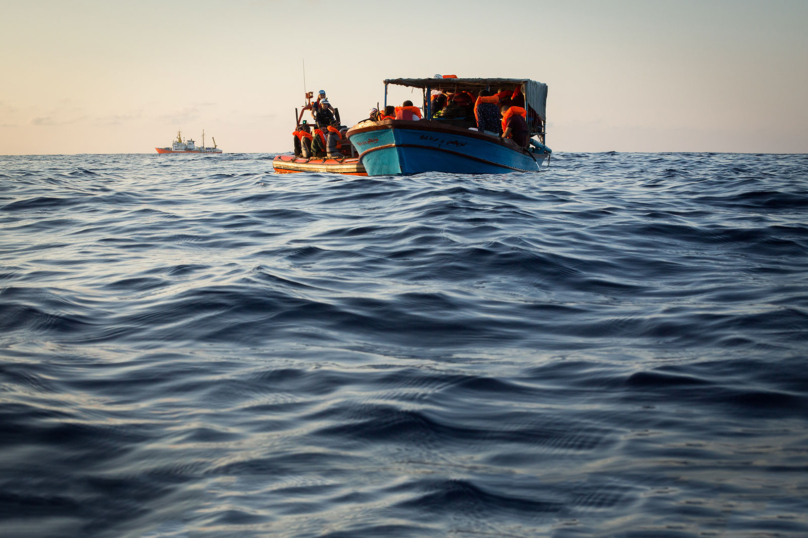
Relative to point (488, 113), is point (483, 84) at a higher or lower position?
higher

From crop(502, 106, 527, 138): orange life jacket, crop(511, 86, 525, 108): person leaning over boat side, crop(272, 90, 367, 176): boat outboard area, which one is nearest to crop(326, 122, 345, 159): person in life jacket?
crop(272, 90, 367, 176): boat outboard area

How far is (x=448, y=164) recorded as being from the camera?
15398 mm

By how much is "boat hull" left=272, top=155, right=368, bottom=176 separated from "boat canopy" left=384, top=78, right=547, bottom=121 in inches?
113

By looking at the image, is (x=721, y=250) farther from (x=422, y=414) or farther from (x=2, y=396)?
(x=2, y=396)

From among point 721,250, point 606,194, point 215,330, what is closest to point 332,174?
point 606,194

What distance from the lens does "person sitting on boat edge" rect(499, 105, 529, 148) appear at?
16.9m

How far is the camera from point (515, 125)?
16922mm

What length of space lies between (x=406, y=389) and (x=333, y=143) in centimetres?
1687

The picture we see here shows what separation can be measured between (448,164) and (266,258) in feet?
33.1

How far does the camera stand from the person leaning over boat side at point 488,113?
16609 millimetres

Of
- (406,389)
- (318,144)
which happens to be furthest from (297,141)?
(406,389)

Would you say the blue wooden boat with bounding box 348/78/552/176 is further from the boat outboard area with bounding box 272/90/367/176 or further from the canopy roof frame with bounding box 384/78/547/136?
the boat outboard area with bounding box 272/90/367/176

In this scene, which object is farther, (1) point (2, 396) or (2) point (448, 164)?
(2) point (448, 164)

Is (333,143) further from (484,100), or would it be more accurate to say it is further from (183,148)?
(183,148)
